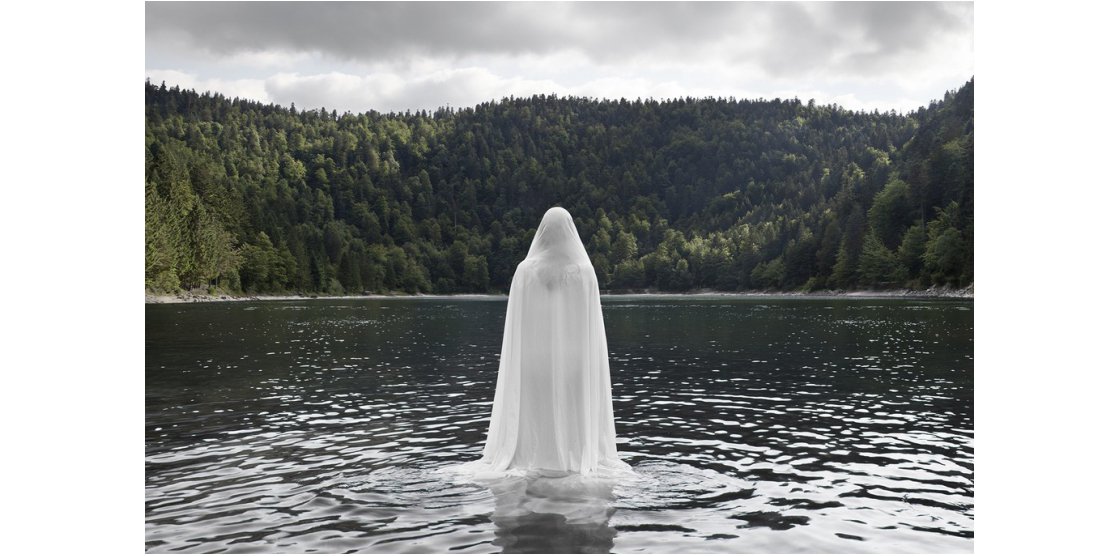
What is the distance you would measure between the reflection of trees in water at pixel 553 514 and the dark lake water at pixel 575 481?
38mm

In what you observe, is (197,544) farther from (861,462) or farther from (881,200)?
(881,200)

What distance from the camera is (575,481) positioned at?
460 inches

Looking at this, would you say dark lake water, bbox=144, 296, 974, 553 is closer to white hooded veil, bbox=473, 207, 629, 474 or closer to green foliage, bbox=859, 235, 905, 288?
white hooded veil, bbox=473, 207, 629, 474

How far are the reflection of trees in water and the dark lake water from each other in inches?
1.5

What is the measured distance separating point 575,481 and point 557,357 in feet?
5.81

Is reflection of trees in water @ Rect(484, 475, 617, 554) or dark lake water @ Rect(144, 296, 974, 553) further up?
reflection of trees in water @ Rect(484, 475, 617, 554)

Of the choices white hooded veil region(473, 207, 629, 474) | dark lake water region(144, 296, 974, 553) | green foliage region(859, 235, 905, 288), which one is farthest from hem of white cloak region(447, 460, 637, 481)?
green foliage region(859, 235, 905, 288)

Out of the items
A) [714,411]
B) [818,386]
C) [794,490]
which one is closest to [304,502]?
[794,490]

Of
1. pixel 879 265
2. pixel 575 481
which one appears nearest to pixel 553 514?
pixel 575 481

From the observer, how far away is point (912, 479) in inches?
526

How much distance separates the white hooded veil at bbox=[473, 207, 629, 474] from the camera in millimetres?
12047

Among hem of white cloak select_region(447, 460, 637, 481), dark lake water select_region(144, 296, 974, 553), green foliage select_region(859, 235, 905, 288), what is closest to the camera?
dark lake water select_region(144, 296, 974, 553)

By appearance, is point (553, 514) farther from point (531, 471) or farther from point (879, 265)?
point (879, 265)
